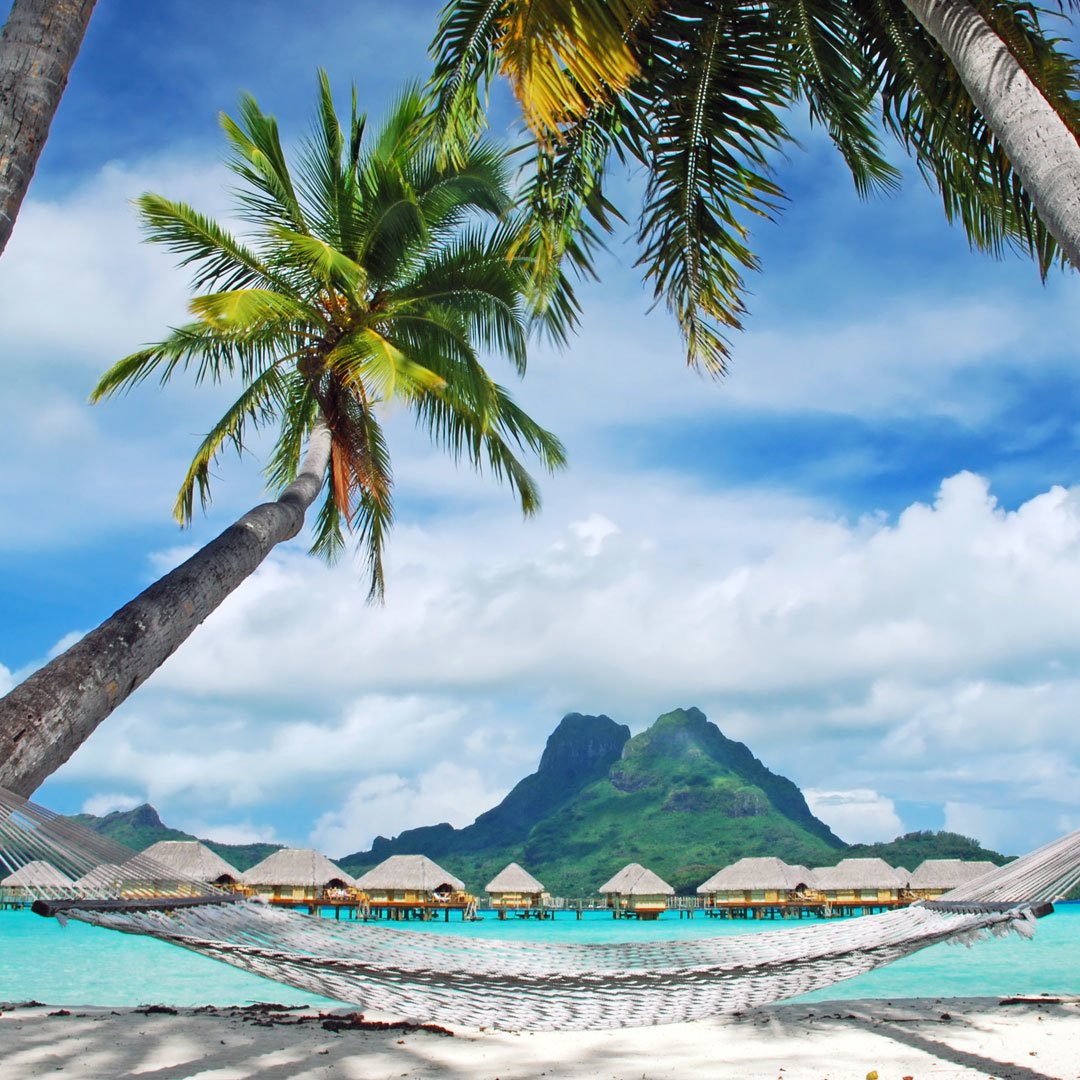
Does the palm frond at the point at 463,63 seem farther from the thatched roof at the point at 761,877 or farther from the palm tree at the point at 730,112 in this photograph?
the thatched roof at the point at 761,877

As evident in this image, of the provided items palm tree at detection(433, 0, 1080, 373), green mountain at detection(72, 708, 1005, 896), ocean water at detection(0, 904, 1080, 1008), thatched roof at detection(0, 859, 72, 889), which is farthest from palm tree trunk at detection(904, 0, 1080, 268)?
green mountain at detection(72, 708, 1005, 896)

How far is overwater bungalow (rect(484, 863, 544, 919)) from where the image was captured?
24.2 meters

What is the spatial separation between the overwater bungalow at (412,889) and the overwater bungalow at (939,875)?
1074 cm

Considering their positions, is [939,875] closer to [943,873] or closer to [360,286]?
[943,873]

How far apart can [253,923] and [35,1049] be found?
223 cm

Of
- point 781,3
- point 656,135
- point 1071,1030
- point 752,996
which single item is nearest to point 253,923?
point 752,996

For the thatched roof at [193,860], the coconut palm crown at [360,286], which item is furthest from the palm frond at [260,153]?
the thatched roof at [193,860]

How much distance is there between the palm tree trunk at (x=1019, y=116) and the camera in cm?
216

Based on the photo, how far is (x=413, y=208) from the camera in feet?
16.6

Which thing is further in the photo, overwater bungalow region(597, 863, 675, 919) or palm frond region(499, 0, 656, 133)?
overwater bungalow region(597, 863, 675, 919)

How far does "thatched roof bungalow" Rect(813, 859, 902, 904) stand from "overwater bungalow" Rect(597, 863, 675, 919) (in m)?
3.92

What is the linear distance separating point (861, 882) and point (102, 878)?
23.8 m

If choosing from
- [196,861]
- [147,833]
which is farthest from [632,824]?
[196,861]

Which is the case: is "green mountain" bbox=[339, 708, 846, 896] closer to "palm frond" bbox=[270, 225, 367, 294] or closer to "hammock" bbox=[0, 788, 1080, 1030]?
"palm frond" bbox=[270, 225, 367, 294]
